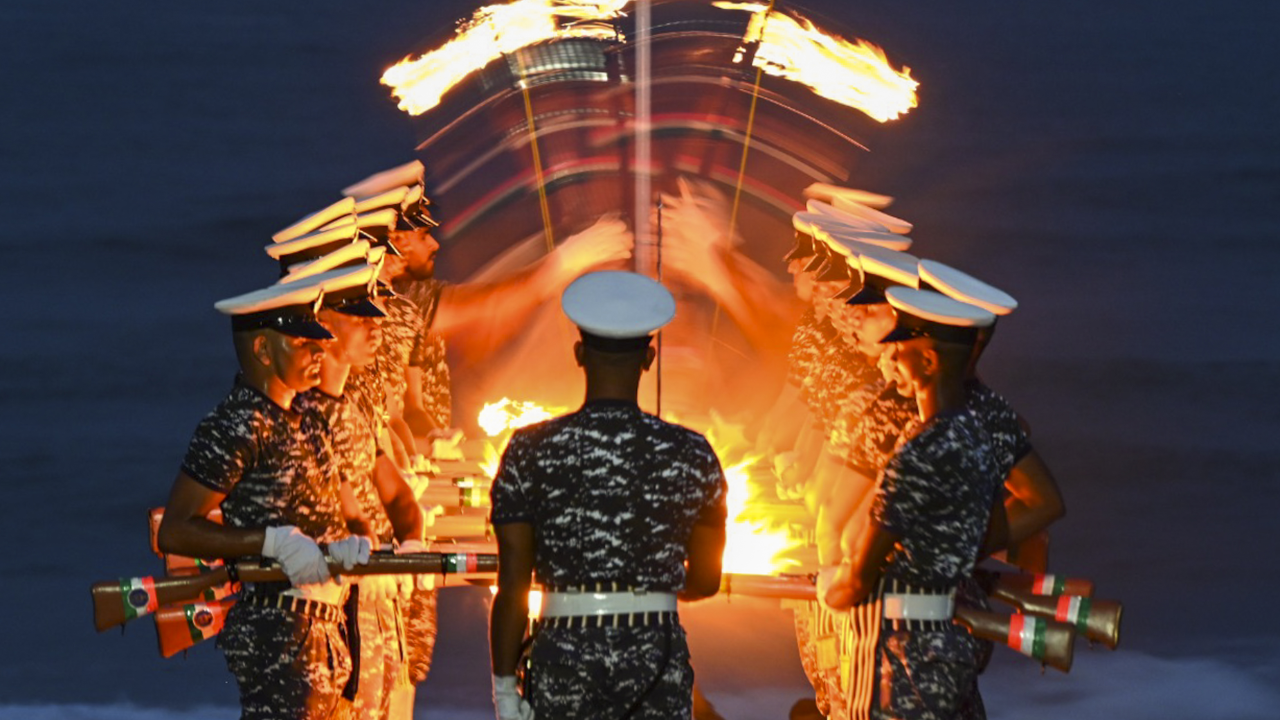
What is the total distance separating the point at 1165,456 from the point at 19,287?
599 cm

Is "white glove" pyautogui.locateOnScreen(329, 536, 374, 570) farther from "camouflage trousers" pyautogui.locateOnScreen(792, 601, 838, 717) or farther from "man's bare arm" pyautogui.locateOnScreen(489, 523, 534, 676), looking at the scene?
"camouflage trousers" pyautogui.locateOnScreen(792, 601, 838, 717)

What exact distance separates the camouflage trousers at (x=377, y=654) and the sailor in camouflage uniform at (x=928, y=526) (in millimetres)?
1193

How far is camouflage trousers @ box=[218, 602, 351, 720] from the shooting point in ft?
15.2

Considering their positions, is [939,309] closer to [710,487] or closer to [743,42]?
[710,487]

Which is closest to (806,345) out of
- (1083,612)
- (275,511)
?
(1083,612)

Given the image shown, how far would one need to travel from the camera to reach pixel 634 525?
3.94m

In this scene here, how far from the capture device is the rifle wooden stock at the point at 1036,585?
513 centimetres

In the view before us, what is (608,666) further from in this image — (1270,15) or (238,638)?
(1270,15)

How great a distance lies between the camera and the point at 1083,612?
16.3 ft

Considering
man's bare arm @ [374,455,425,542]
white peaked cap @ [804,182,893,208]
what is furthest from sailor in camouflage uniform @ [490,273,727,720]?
white peaked cap @ [804,182,893,208]

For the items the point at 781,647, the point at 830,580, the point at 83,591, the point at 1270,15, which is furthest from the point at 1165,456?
the point at 830,580

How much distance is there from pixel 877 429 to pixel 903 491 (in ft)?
2.91

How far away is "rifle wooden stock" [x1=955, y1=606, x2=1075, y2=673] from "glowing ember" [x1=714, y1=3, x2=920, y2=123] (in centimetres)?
428

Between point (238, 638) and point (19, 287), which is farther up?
point (19, 287)
